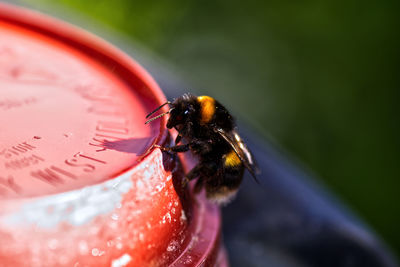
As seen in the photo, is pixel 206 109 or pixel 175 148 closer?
pixel 175 148

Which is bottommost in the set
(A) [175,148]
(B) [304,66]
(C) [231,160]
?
(B) [304,66]

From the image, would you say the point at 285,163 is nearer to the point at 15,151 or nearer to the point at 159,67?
the point at 159,67

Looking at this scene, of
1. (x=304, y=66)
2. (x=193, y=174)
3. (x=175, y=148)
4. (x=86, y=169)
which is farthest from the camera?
(x=304, y=66)

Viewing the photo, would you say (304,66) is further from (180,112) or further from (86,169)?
(86,169)

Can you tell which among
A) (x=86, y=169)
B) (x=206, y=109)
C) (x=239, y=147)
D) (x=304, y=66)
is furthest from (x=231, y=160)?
(x=304, y=66)

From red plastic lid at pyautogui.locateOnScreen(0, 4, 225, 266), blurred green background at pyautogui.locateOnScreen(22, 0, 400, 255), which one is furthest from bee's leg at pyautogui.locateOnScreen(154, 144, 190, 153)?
blurred green background at pyautogui.locateOnScreen(22, 0, 400, 255)

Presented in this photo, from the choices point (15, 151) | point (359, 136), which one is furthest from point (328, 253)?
point (359, 136)

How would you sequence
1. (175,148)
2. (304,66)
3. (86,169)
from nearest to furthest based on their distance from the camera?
(86,169), (175,148), (304,66)
